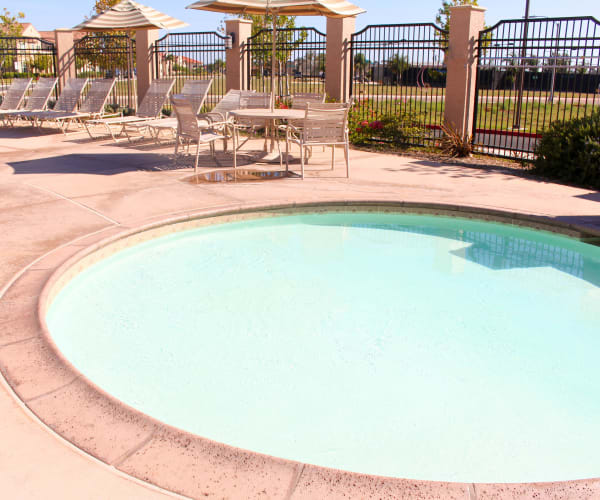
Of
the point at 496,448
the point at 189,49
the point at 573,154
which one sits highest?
the point at 189,49

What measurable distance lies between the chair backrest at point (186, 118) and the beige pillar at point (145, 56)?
8.25 m

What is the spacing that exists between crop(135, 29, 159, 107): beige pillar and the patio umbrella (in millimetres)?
7124

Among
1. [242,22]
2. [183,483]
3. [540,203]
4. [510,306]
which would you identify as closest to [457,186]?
[540,203]

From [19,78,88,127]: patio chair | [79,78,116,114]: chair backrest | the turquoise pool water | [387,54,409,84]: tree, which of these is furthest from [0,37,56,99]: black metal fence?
the turquoise pool water

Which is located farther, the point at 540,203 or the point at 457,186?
the point at 457,186

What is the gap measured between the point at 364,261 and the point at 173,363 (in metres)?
2.74

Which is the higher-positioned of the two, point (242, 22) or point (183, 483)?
point (242, 22)

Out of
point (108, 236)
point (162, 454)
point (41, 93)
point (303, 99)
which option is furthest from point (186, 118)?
point (162, 454)

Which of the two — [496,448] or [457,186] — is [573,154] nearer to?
[457,186]

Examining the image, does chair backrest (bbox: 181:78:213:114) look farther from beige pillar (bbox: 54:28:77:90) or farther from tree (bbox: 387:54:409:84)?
beige pillar (bbox: 54:28:77:90)

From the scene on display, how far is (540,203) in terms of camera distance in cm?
762

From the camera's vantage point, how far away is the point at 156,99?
13.0 meters

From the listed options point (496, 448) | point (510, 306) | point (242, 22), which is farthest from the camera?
point (242, 22)

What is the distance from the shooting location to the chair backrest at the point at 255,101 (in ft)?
37.6
